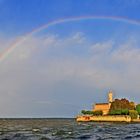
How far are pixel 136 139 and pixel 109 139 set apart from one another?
17.0 ft

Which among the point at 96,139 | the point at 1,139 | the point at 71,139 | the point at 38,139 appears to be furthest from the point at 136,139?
the point at 1,139

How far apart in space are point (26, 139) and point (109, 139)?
15578mm

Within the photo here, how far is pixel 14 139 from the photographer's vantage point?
7400 cm

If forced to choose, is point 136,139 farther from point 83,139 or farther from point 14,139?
point 14,139

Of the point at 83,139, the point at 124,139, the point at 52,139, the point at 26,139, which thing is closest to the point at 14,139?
the point at 26,139

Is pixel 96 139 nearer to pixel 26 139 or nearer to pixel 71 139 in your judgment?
pixel 71 139

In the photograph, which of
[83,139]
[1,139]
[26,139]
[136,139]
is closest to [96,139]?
[83,139]

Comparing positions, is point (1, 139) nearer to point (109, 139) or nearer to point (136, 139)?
point (109, 139)

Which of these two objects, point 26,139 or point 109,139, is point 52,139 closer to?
point 26,139

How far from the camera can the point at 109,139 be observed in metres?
74.1

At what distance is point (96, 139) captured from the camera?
251ft

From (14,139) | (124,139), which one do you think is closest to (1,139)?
(14,139)

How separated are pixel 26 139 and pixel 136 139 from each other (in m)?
20.7

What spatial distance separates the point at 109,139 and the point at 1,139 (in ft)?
65.3
